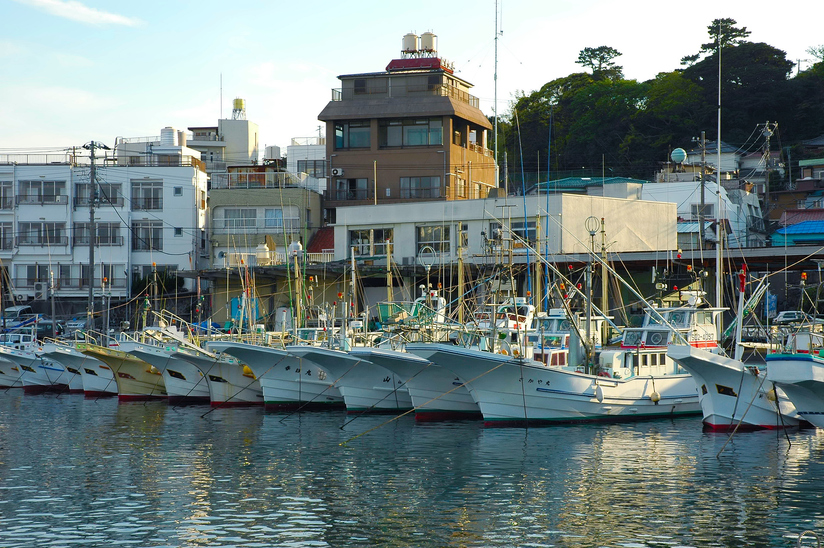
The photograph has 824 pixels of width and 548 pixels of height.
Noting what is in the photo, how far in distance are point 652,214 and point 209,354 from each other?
29.3 metres

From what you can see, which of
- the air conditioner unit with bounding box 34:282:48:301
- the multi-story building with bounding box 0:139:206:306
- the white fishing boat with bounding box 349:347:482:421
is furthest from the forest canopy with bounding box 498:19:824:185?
the white fishing boat with bounding box 349:347:482:421

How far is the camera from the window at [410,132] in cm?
6731

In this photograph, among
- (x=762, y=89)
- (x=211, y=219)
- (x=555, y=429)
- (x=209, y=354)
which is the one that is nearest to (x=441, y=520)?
(x=555, y=429)

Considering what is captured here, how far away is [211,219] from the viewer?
→ 2653 inches

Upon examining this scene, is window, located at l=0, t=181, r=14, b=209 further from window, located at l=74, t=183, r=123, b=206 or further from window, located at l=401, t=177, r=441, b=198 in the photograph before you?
window, located at l=401, t=177, r=441, b=198

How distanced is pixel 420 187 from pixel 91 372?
93.9 ft

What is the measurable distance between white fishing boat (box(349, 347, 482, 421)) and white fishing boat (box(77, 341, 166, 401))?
14.9 metres

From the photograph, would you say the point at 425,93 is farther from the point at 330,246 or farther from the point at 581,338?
the point at 581,338

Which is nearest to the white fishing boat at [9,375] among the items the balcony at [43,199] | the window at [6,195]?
the balcony at [43,199]

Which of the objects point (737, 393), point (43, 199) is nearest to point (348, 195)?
point (43, 199)

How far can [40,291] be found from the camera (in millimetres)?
66375

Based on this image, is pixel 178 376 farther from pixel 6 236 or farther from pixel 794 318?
pixel 6 236

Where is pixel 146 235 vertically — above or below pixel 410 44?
below

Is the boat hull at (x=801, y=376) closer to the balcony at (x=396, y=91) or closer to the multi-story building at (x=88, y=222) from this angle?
the balcony at (x=396, y=91)
